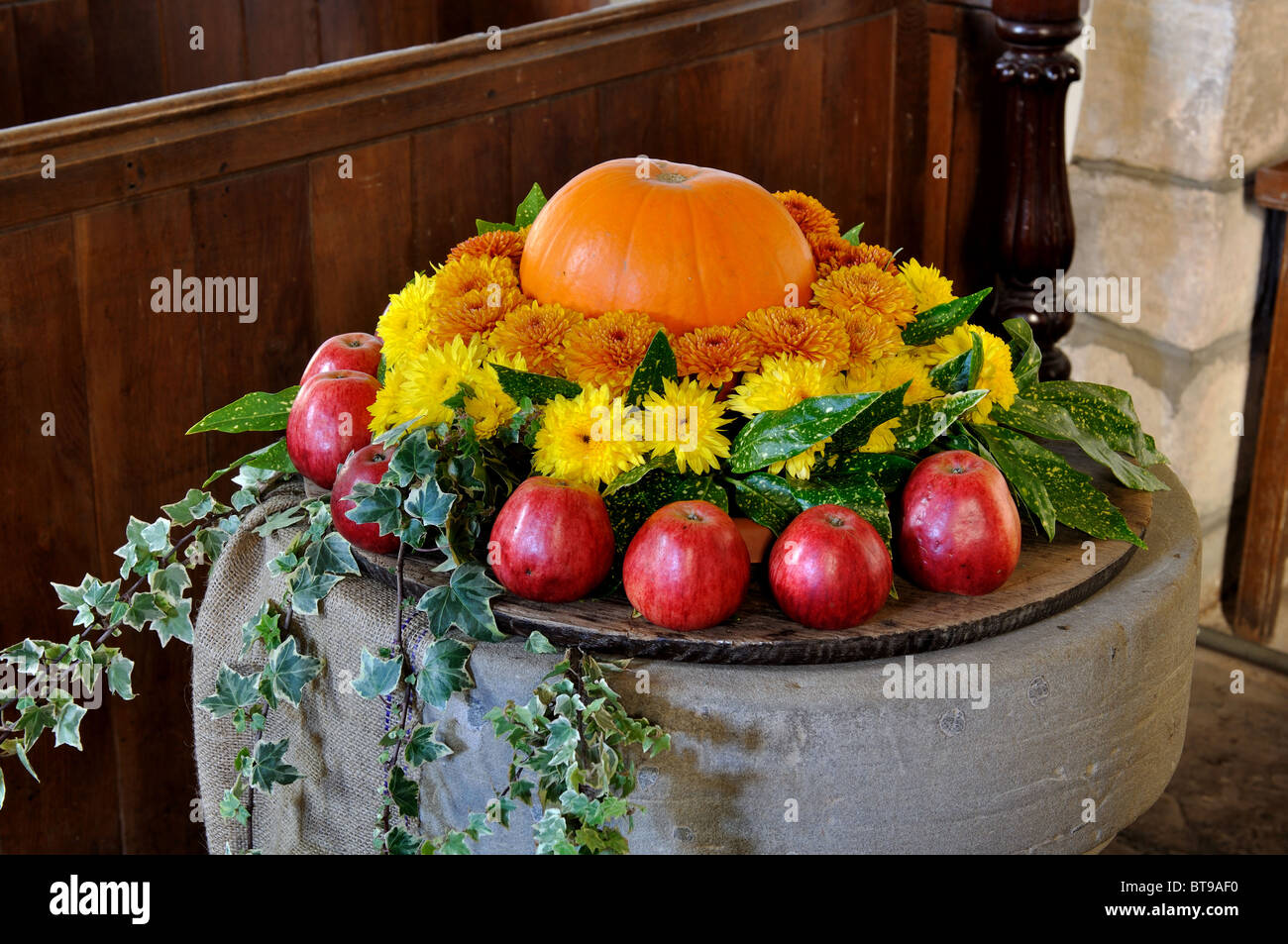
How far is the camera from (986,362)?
4.43ft

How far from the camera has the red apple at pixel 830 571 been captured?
1.15 meters

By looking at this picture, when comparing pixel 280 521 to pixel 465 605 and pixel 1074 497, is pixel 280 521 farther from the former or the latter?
pixel 1074 497

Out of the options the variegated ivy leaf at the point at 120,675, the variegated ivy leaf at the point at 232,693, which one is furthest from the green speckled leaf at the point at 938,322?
the variegated ivy leaf at the point at 120,675

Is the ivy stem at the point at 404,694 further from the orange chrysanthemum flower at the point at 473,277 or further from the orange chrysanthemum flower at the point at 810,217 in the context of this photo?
the orange chrysanthemum flower at the point at 810,217

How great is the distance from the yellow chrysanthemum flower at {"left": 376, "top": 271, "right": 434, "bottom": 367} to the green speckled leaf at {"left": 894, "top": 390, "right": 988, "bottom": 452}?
453mm

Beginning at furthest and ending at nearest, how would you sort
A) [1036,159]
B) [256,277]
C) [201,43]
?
[201,43] < [1036,159] < [256,277]

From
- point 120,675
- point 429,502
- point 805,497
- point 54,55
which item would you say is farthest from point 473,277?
point 54,55

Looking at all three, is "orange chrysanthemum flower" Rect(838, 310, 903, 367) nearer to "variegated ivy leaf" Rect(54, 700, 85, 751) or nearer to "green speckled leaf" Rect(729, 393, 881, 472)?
"green speckled leaf" Rect(729, 393, 881, 472)

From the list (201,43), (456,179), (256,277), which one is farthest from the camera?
(201,43)

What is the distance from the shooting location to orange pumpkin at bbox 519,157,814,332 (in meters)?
1.32

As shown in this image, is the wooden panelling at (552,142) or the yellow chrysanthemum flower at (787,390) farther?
the wooden panelling at (552,142)

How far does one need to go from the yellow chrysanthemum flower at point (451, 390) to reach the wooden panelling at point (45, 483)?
1.59 ft

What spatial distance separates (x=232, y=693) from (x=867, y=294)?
677 mm

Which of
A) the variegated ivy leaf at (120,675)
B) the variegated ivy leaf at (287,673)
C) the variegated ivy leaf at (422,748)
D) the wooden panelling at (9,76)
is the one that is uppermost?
the wooden panelling at (9,76)
